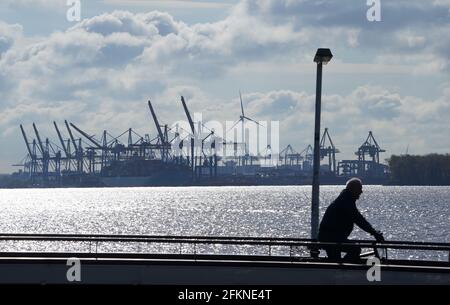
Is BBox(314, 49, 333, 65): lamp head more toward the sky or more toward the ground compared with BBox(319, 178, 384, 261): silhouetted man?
more toward the sky

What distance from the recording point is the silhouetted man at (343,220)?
47.8 ft

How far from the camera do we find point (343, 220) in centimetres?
1478

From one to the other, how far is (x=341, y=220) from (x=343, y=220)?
0.03 meters

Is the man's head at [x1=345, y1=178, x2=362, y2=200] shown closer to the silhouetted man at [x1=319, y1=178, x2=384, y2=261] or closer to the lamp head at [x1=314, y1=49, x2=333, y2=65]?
the silhouetted man at [x1=319, y1=178, x2=384, y2=261]

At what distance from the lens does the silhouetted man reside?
1455 centimetres

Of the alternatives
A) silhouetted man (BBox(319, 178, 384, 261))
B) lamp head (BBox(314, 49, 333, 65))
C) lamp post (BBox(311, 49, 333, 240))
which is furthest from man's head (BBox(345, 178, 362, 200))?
lamp head (BBox(314, 49, 333, 65))

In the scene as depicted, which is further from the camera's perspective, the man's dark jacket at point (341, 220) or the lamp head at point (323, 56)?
the lamp head at point (323, 56)

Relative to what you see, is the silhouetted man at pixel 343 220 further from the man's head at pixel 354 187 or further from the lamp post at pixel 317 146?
the lamp post at pixel 317 146

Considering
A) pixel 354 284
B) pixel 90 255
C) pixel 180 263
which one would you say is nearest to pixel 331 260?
pixel 354 284

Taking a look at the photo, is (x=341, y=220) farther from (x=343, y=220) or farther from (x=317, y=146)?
(x=317, y=146)

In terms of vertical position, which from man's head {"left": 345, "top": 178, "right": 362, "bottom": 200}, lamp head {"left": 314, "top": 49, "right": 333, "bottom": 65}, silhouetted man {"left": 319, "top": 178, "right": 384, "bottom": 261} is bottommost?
silhouetted man {"left": 319, "top": 178, "right": 384, "bottom": 261}

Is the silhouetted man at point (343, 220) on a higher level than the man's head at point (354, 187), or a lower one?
lower

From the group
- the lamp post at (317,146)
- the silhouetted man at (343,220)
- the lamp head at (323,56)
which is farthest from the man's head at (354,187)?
the lamp head at (323,56)
